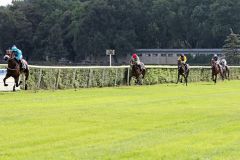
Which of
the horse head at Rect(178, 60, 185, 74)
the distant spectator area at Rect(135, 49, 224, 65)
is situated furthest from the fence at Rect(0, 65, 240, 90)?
the distant spectator area at Rect(135, 49, 224, 65)

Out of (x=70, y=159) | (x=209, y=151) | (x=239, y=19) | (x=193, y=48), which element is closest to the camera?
(x=70, y=159)

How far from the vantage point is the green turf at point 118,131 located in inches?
331

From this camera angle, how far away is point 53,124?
11.7 meters

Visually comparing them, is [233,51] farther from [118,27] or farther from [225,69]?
[225,69]

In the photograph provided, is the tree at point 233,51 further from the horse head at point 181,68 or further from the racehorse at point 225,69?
the horse head at point 181,68

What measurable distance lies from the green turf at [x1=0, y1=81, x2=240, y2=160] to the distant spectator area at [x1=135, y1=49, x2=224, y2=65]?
74323mm

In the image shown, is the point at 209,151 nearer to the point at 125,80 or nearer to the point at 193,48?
the point at 125,80

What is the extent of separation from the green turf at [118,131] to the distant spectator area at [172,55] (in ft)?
244

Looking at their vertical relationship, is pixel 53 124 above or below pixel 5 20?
below

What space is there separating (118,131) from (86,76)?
17418mm

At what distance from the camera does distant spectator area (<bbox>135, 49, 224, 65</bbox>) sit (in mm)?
90338

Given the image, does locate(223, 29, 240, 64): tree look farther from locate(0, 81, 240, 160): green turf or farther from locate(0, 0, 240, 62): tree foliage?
locate(0, 81, 240, 160): green turf

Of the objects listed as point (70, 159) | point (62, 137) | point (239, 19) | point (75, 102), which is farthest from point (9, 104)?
point (239, 19)

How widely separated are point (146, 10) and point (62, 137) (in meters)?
90.8
